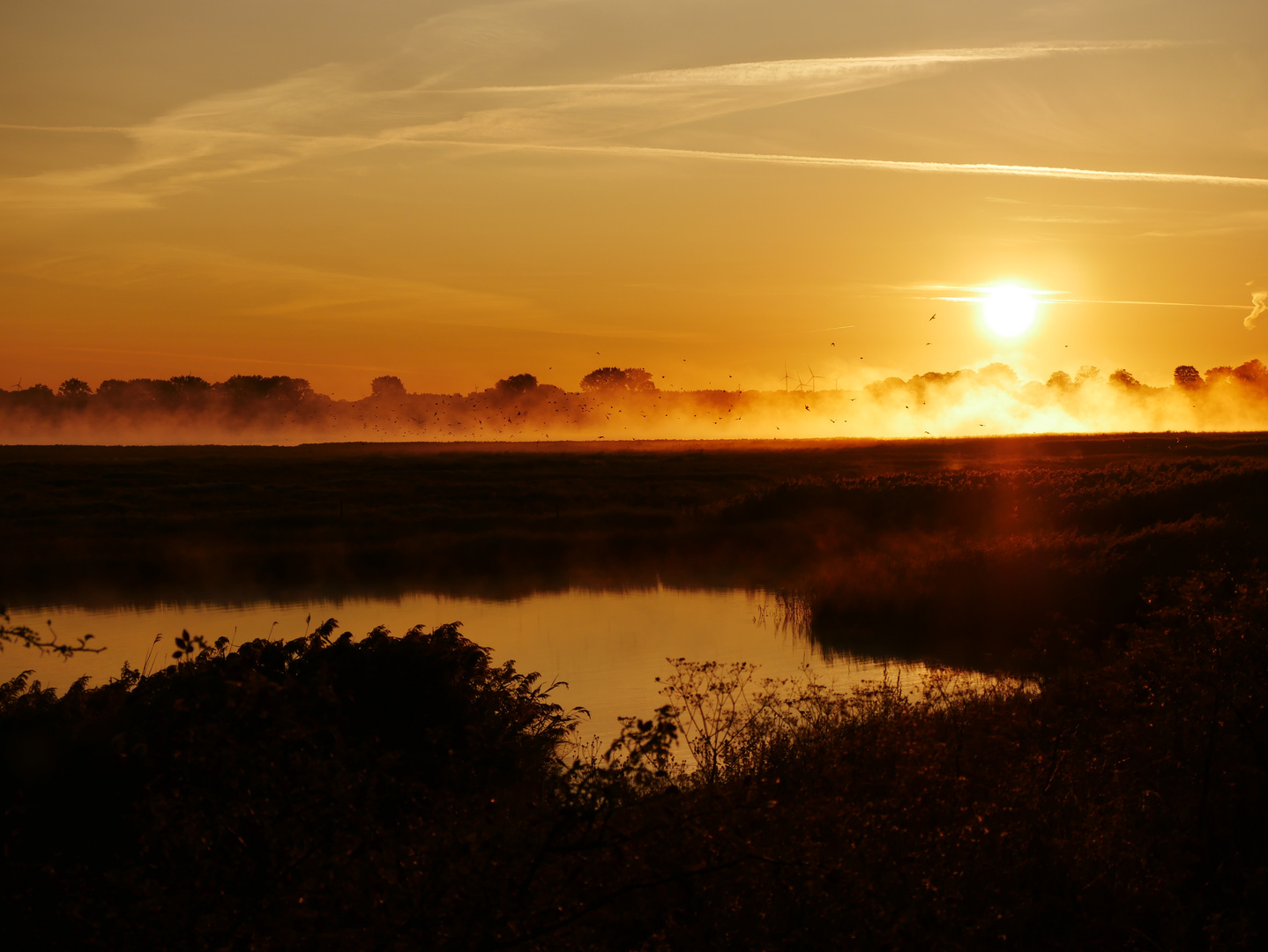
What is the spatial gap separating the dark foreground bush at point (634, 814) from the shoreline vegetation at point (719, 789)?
0.11 feet

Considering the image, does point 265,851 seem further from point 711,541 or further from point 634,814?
point 711,541

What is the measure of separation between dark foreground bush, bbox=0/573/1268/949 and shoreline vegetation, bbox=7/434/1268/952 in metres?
0.03

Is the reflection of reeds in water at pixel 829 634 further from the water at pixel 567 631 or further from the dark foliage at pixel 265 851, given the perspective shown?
the dark foliage at pixel 265 851

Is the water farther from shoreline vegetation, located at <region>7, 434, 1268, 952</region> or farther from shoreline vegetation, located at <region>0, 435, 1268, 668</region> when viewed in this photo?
shoreline vegetation, located at <region>0, 435, 1268, 668</region>

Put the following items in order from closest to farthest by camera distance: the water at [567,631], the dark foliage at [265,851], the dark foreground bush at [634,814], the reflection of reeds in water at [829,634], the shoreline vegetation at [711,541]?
the dark foliage at [265,851] < the dark foreground bush at [634,814] < the water at [567,631] < the reflection of reeds in water at [829,634] < the shoreline vegetation at [711,541]

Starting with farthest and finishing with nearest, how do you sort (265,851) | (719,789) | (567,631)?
1. (567,631)
2. (719,789)
3. (265,851)

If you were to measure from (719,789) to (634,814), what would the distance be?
2424mm

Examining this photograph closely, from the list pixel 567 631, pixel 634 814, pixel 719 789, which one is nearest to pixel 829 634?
pixel 567 631

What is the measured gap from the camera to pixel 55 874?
629 cm

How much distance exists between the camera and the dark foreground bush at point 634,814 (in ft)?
18.5

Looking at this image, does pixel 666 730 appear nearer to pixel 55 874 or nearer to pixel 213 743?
pixel 213 743

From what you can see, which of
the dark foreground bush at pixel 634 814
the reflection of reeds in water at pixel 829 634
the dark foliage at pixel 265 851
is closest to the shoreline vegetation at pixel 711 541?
the reflection of reeds in water at pixel 829 634

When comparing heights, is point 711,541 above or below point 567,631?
above

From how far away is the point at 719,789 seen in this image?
384 inches
